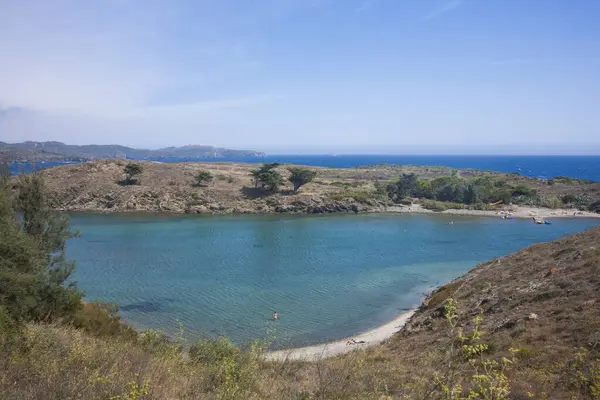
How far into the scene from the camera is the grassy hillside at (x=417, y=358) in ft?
16.2

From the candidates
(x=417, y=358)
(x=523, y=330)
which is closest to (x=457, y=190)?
(x=523, y=330)

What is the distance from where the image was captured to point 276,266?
1364 inches

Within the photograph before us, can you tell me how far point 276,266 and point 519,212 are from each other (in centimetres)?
5648

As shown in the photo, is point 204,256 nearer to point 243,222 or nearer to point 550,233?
point 243,222

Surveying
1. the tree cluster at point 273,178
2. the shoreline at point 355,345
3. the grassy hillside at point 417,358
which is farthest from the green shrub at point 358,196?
the grassy hillside at point 417,358

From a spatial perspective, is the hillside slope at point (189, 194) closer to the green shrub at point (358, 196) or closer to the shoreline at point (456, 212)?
the green shrub at point (358, 196)

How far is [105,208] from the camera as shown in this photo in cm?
6538

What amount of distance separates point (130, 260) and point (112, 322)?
22.3 meters

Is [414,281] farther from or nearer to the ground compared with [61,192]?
nearer to the ground

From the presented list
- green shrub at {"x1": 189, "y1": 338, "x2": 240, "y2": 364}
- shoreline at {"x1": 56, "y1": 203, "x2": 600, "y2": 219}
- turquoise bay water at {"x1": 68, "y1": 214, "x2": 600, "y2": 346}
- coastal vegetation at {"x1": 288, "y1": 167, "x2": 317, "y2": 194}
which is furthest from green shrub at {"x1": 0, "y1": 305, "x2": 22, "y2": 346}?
coastal vegetation at {"x1": 288, "y1": 167, "x2": 317, "y2": 194}

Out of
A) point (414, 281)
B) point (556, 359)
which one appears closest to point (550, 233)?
point (414, 281)

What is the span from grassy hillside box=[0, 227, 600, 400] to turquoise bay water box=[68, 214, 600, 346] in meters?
5.48

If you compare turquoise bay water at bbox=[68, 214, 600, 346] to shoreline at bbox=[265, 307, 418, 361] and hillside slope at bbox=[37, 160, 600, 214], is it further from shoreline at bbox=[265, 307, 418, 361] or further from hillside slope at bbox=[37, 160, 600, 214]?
hillside slope at bbox=[37, 160, 600, 214]

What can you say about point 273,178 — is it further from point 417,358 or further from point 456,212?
point 417,358
